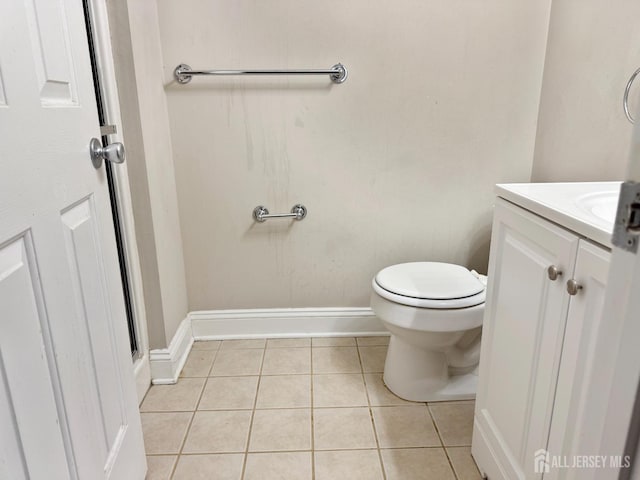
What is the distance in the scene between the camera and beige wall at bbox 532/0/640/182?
4.46 feet

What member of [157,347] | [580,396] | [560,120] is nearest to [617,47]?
[560,120]

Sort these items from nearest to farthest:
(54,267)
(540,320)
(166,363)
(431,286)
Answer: (54,267), (540,320), (431,286), (166,363)

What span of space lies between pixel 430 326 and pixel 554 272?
643mm

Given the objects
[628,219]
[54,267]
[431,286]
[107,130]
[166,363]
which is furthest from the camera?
[166,363]

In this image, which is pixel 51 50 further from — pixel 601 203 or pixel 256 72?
pixel 601 203

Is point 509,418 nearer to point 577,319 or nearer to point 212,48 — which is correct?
point 577,319

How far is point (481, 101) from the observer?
183 centimetres

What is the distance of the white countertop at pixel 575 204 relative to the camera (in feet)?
2.60

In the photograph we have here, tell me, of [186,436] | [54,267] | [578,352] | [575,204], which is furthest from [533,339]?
[186,436]

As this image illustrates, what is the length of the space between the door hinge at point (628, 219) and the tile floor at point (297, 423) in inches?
43.3

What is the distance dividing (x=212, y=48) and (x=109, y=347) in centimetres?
120

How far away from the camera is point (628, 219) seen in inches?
16.8

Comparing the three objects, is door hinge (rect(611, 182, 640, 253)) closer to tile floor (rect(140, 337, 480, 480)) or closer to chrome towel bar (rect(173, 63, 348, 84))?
tile floor (rect(140, 337, 480, 480))

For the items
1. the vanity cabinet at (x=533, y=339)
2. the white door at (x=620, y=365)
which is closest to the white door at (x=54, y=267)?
the white door at (x=620, y=365)
